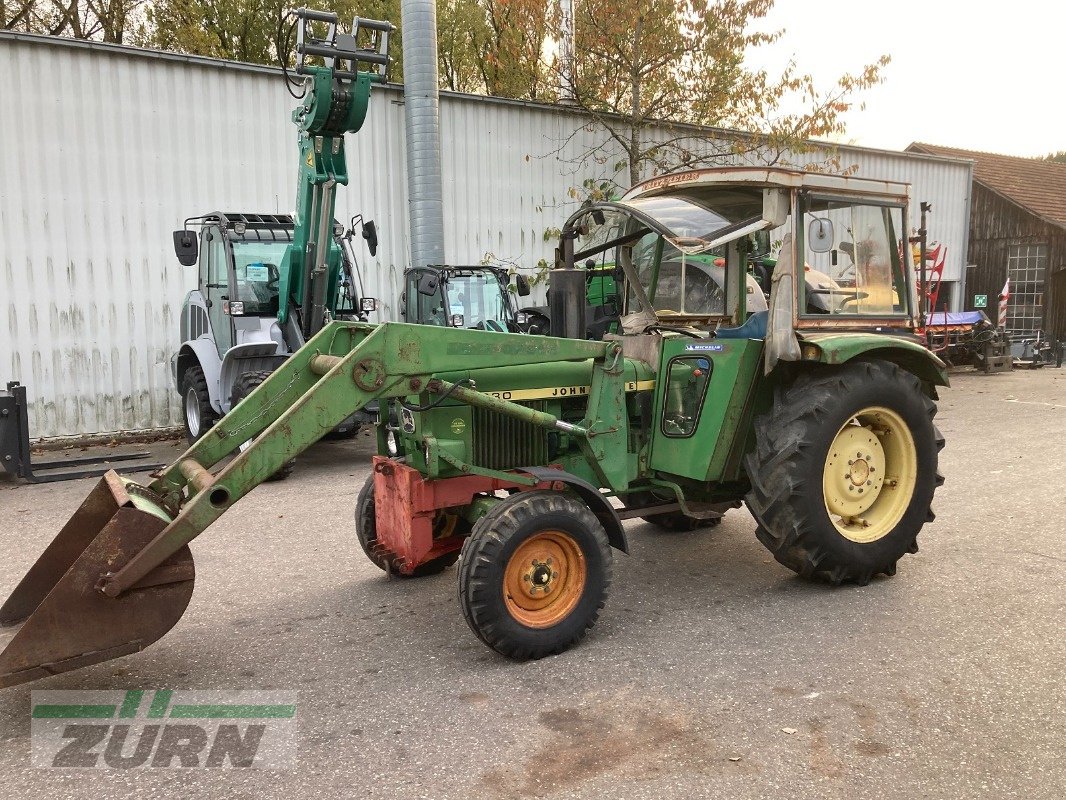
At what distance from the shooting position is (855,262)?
4949 millimetres

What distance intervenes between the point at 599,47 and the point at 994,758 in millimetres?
13133

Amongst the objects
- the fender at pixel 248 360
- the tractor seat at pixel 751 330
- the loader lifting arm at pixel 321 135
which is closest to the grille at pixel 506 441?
the tractor seat at pixel 751 330

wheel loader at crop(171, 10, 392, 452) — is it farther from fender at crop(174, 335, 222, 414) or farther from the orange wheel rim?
the orange wheel rim

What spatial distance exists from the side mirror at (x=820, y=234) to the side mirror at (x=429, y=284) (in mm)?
6748

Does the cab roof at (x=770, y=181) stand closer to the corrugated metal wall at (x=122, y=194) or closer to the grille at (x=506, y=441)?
the grille at (x=506, y=441)

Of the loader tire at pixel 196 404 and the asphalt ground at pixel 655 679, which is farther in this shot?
the loader tire at pixel 196 404

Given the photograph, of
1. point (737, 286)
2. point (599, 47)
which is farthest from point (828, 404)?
point (599, 47)

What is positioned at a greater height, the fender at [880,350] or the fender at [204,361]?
the fender at [880,350]

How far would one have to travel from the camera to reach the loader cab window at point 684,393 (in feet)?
15.5

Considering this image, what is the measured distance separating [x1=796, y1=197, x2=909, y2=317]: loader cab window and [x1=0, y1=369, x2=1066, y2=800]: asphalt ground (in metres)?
1.60

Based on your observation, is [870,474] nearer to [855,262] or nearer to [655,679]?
[855,262]

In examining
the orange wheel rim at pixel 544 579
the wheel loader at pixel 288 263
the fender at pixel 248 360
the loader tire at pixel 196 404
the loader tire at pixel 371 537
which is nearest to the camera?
the orange wheel rim at pixel 544 579

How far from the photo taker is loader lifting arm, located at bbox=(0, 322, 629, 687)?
11.1 feet

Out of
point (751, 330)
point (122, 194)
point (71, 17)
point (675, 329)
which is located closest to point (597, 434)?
point (675, 329)
